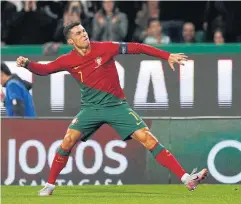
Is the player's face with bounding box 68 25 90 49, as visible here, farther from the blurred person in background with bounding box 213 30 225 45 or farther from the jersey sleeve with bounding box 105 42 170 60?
the blurred person in background with bounding box 213 30 225 45

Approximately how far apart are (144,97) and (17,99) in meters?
2.37

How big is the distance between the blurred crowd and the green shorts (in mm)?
5169

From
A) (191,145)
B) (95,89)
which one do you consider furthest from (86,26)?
(95,89)

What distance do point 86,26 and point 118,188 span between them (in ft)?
16.8

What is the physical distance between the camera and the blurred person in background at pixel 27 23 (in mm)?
17203

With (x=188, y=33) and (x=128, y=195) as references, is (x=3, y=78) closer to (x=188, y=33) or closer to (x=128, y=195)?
(x=188, y=33)

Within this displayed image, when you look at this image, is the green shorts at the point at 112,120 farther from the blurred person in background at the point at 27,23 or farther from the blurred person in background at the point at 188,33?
the blurred person in background at the point at 27,23

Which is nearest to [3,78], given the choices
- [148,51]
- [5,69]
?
[5,69]

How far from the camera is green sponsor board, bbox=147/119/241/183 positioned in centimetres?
1325

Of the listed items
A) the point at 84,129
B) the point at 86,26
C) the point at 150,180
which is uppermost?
the point at 86,26

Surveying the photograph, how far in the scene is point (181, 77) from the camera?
16.1 m

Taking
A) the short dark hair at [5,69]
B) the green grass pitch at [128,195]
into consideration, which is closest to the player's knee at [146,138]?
the green grass pitch at [128,195]

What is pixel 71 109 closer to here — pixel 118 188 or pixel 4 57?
pixel 4 57

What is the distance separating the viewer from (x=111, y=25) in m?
16.7
